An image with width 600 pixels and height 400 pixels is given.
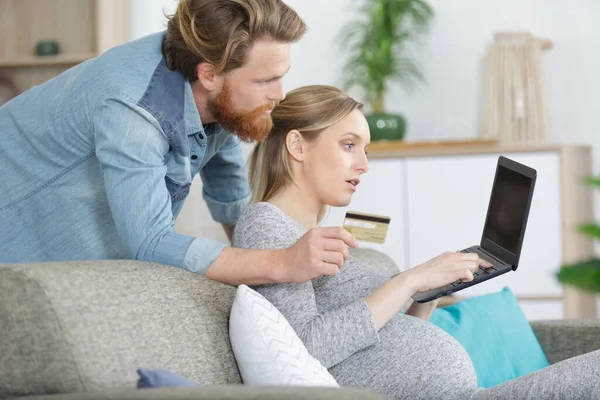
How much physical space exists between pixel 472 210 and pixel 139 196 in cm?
223

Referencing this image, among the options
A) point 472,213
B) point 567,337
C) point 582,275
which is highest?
point 582,275

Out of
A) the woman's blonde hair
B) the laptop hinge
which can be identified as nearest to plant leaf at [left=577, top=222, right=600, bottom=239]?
the laptop hinge

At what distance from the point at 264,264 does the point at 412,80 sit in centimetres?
259

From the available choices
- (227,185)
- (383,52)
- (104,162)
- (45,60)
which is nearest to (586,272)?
(104,162)

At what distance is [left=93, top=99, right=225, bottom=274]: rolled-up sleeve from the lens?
4.89ft

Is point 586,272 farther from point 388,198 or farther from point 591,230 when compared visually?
point 388,198

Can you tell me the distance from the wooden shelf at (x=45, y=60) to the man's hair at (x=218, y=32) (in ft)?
7.25

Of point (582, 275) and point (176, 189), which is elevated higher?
point (582, 275)

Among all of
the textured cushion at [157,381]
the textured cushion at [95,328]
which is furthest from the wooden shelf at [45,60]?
the textured cushion at [157,381]

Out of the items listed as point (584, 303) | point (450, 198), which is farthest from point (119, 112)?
point (584, 303)

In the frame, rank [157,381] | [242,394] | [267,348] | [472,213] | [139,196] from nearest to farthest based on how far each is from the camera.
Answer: [242,394] < [157,381] < [267,348] < [139,196] < [472,213]

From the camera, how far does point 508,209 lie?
174cm

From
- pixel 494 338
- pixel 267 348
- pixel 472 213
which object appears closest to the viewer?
pixel 267 348

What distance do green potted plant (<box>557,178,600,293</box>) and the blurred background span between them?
3013 millimetres
